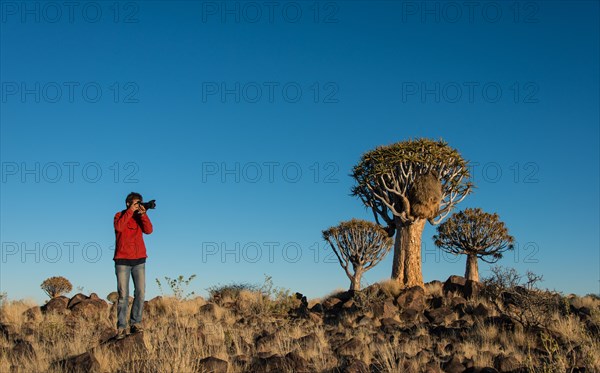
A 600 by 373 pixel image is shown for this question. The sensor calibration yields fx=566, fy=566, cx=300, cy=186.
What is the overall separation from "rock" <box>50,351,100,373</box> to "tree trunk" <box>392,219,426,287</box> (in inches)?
463

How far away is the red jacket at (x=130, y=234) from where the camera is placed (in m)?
8.80

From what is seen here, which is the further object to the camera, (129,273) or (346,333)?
(346,333)

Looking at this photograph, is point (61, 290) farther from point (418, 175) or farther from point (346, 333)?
point (346, 333)

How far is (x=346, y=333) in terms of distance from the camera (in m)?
9.64

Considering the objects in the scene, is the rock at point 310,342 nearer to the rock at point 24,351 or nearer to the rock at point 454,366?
the rock at point 454,366

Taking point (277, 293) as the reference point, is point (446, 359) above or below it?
below

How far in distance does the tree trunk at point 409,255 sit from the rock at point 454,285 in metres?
1.50

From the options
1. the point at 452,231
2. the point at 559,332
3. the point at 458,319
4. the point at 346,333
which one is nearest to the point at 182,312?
the point at 346,333

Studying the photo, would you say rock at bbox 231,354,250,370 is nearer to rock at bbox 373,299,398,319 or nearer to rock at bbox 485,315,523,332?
rock at bbox 485,315,523,332

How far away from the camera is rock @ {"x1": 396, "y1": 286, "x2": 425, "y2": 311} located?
495 inches

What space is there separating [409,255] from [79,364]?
12.1m

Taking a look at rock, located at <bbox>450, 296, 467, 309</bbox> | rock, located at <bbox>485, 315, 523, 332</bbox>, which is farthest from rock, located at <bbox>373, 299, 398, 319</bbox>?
rock, located at <bbox>485, 315, 523, 332</bbox>

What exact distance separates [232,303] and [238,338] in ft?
16.7

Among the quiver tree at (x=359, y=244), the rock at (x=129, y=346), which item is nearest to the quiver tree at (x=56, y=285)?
the quiver tree at (x=359, y=244)
